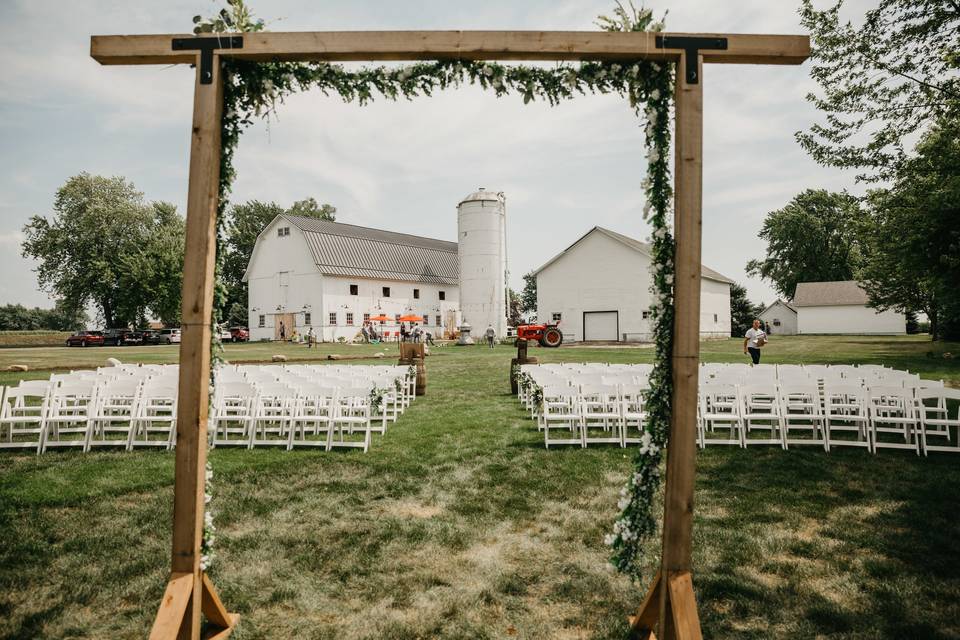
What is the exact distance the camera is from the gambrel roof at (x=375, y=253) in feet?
144

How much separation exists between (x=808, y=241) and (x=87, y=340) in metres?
72.0

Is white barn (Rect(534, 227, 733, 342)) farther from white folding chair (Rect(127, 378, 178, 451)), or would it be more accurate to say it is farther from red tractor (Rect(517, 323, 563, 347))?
white folding chair (Rect(127, 378, 178, 451))

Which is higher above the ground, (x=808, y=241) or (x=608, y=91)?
(x=808, y=241)

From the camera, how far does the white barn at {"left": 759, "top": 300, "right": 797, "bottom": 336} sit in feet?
219

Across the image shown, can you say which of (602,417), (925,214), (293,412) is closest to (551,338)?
(925,214)

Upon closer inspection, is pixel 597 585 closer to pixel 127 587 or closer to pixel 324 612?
pixel 324 612

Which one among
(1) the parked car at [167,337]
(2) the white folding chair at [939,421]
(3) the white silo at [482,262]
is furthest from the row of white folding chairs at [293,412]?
(1) the parked car at [167,337]

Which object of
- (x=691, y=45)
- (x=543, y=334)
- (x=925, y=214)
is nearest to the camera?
(x=691, y=45)

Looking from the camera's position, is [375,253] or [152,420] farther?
[375,253]

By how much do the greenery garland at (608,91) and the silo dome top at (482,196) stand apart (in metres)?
40.9

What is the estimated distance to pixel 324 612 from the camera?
3.81 m

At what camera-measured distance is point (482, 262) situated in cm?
4422

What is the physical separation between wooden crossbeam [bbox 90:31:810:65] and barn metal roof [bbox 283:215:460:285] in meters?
39.8

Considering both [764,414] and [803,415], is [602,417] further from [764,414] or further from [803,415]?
[803,415]
